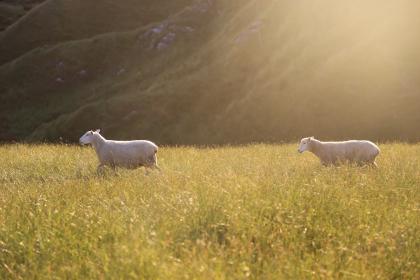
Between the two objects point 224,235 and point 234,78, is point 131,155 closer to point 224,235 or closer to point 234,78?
point 224,235

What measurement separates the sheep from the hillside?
15.5 meters

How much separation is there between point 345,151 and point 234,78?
28501 millimetres

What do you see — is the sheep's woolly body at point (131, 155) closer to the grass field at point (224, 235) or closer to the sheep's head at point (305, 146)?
the sheep's head at point (305, 146)

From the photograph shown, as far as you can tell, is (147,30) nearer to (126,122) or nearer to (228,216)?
(126,122)

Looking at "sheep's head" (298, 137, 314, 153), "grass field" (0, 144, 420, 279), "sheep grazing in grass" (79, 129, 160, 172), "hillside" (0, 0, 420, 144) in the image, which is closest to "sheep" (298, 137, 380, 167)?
"sheep's head" (298, 137, 314, 153)

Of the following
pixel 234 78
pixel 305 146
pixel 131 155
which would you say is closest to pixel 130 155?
pixel 131 155

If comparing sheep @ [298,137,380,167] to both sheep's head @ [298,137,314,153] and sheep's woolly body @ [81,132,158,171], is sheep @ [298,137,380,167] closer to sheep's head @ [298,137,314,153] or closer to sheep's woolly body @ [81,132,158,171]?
sheep's head @ [298,137,314,153]

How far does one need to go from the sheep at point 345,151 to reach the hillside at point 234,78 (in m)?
15.5

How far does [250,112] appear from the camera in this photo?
119 ft

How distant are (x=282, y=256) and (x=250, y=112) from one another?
31543 mm

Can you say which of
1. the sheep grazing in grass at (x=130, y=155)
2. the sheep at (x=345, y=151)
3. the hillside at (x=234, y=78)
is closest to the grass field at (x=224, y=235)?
the sheep at (x=345, y=151)

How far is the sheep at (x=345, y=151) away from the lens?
1395 cm

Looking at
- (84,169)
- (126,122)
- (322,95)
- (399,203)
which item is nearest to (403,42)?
(322,95)

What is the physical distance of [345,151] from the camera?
14430 mm
